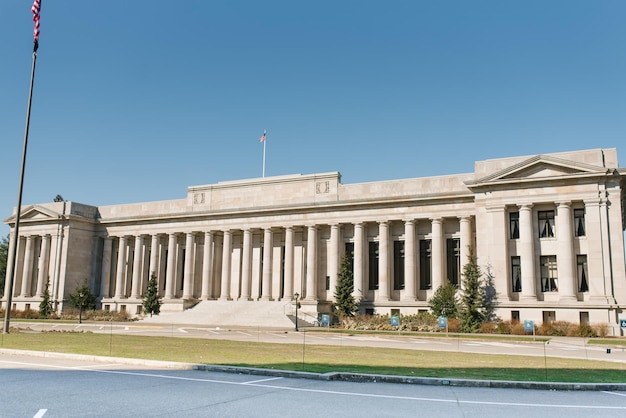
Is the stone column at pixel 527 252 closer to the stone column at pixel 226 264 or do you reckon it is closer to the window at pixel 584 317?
the window at pixel 584 317

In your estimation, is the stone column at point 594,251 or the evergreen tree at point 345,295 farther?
the evergreen tree at point 345,295

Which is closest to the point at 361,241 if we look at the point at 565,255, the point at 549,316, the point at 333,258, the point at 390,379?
the point at 333,258

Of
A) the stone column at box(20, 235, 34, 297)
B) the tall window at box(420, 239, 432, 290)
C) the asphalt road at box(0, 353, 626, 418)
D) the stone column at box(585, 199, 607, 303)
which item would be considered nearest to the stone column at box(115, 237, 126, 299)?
the stone column at box(20, 235, 34, 297)

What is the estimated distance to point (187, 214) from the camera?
72.0 meters

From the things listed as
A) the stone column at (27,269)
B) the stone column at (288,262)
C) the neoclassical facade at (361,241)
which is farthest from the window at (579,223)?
the stone column at (27,269)

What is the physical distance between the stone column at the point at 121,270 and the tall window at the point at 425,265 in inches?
1586

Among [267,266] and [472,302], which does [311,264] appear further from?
[472,302]

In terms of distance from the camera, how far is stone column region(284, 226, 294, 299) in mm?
66000

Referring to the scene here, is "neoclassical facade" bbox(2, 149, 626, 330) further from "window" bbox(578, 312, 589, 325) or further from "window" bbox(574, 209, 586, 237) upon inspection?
"window" bbox(578, 312, 589, 325)

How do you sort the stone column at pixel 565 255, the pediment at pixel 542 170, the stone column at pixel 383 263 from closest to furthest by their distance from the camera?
1. the pediment at pixel 542 170
2. the stone column at pixel 565 255
3. the stone column at pixel 383 263

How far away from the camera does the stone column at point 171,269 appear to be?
71062mm

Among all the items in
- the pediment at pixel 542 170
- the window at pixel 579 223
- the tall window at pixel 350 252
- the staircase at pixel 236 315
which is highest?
the pediment at pixel 542 170

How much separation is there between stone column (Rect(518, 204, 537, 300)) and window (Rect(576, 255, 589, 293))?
3.76m

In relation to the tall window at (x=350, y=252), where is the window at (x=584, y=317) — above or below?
below
